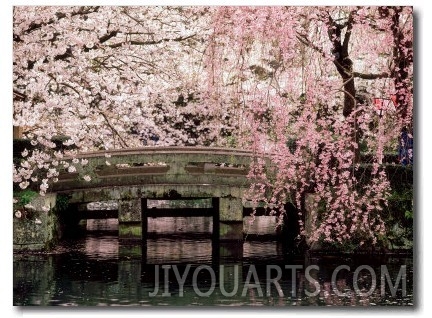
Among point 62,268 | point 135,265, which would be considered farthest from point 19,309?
point 135,265

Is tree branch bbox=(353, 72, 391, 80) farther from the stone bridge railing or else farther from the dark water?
the dark water

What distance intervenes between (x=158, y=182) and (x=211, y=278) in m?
1.94

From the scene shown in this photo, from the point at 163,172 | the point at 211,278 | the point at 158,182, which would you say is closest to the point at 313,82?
the point at 211,278

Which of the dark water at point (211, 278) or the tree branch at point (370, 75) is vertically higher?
the tree branch at point (370, 75)

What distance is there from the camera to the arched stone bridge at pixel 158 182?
9.18 metres

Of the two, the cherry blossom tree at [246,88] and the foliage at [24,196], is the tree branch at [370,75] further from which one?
the foliage at [24,196]

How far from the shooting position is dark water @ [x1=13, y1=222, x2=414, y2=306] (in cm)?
785

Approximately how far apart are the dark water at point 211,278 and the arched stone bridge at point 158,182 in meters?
0.66

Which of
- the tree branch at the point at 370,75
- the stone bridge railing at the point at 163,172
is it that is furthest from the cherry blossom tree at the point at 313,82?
the stone bridge railing at the point at 163,172

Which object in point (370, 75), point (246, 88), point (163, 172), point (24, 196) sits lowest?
point (24, 196)

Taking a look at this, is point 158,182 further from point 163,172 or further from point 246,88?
point 246,88

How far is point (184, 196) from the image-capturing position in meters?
10.1

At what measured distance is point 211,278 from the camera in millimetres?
8523

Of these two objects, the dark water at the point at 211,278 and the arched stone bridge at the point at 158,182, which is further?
the arched stone bridge at the point at 158,182
